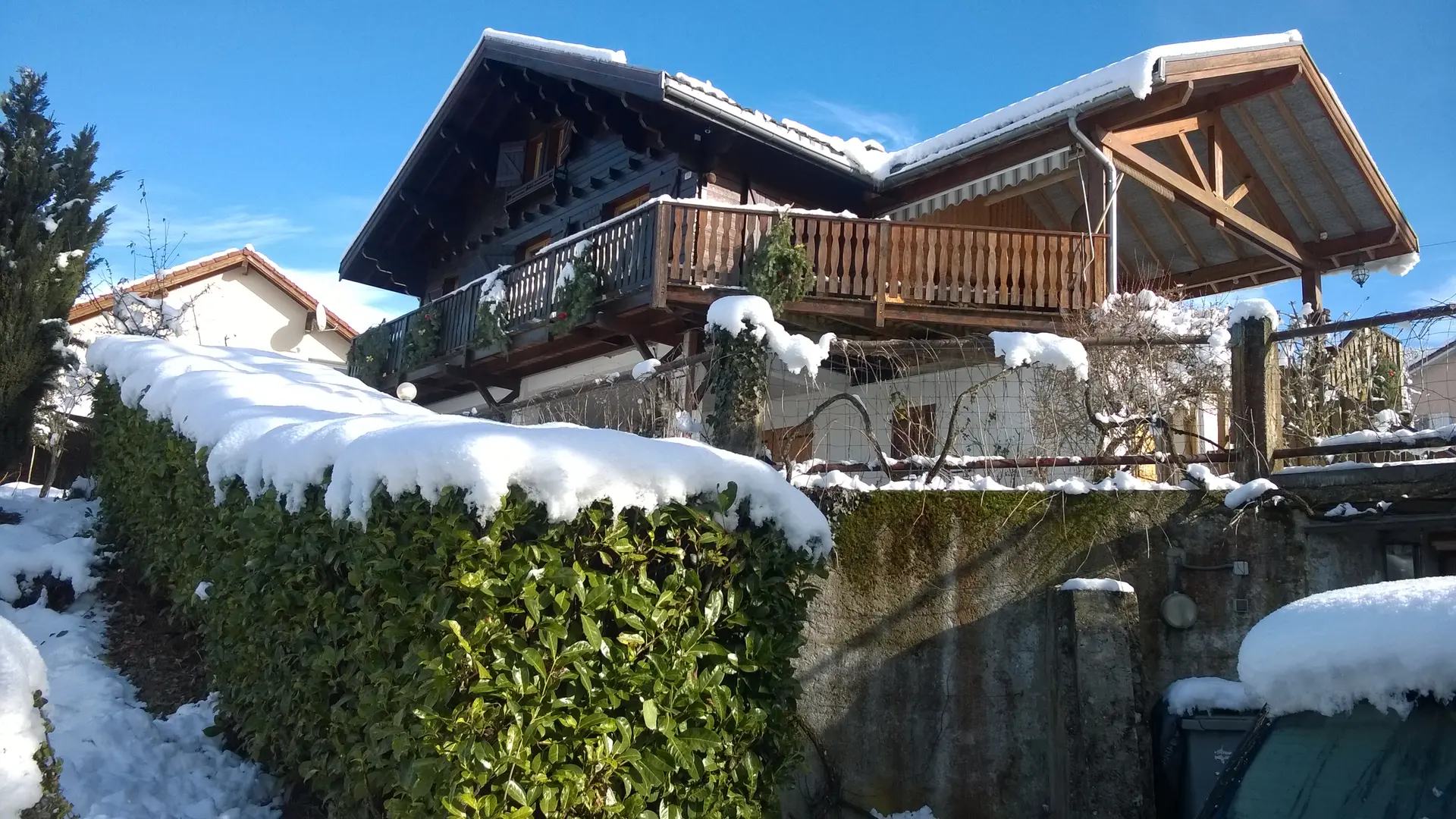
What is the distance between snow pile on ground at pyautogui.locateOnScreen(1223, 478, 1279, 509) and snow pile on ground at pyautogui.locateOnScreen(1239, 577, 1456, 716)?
2945 millimetres

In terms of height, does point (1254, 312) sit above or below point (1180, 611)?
above

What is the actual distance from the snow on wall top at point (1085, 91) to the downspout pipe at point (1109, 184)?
0.24 meters

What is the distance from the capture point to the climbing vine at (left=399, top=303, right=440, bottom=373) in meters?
16.2

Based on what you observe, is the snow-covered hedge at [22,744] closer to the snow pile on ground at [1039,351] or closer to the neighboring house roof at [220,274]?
the snow pile on ground at [1039,351]

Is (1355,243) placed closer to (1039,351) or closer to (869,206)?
(869,206)

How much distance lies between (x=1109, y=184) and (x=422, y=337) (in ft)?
33.3

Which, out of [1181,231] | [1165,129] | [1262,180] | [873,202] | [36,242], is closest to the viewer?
[36,242]

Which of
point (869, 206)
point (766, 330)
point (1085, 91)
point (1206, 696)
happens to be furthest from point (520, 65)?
point (1206, 696)

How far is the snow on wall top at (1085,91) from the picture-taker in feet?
35.9

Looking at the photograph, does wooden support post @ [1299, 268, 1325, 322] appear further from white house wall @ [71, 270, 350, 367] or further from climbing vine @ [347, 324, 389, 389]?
white house wall @ [71, 270, 350, 367]

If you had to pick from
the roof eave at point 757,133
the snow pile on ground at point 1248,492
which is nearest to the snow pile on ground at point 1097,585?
the snow pile on ground at point 1248,492

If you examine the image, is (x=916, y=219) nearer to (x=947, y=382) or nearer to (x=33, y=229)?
(x=947, y=382)

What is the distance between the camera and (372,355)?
1792cm

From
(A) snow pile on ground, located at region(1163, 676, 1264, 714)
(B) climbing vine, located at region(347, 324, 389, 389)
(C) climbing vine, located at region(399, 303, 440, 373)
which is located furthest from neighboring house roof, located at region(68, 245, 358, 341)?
(A) snow pile on ground, located at region(1163, 676, 1264, 714)
